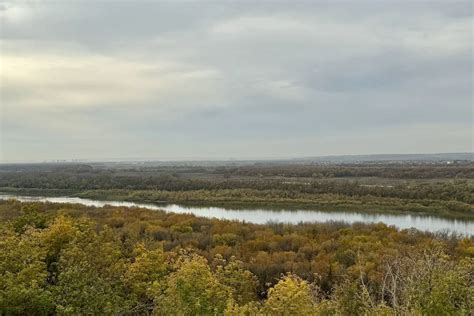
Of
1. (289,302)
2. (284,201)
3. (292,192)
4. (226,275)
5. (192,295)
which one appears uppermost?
(289,302)

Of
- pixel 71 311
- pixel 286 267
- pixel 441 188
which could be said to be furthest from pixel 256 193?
pixel 71 311

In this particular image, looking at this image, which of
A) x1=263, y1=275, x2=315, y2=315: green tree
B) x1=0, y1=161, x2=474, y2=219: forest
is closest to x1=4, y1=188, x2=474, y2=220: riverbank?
x1=0, y1=161, x2=474, y2=219: forest

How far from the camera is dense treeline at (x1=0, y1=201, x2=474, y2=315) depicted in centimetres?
1093

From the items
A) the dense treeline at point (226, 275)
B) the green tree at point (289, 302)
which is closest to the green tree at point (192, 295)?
the dense treeline at point (226, 275)

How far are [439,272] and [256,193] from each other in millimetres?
55252

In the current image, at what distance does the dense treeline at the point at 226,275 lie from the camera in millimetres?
10930

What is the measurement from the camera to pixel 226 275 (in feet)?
53.7

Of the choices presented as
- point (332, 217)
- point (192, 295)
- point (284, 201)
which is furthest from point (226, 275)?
point (284, 201)

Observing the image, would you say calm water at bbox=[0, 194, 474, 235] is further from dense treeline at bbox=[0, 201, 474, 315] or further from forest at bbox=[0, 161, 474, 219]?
dense treeline at bbox=[0, 201, 474, 315]

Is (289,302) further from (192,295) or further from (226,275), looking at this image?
(226,275)

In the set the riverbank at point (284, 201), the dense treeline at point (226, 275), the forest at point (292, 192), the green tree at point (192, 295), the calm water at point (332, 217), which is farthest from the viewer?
the forest at point (292, 192)

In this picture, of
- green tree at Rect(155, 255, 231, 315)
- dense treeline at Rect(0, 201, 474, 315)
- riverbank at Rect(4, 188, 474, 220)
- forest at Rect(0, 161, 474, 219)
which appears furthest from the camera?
forest at Rect(0, 161, 474, 219)

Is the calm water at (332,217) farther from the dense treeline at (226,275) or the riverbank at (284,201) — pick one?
the dense treeline at (226,275)

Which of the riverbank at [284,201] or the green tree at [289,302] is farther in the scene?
the riverbank at [284,201]
